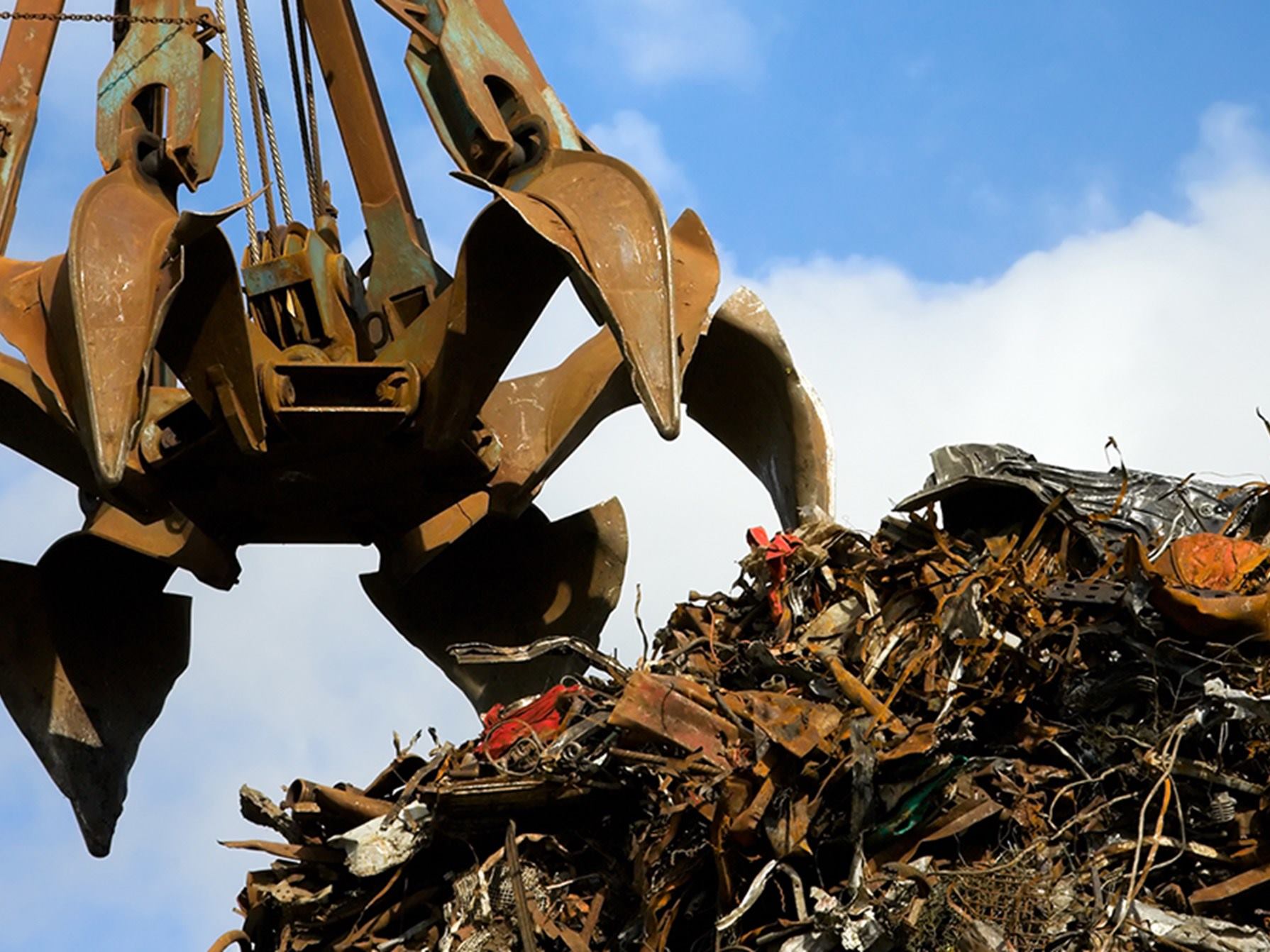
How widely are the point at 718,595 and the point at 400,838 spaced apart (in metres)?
1.36

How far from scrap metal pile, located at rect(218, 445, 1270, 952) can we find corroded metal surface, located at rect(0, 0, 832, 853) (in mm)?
562

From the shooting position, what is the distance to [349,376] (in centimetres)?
948

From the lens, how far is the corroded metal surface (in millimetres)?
8719

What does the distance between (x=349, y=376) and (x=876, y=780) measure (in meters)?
2.31

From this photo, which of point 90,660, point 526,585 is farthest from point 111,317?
point 526,585

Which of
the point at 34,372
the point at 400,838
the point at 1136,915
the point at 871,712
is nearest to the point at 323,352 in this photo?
the point at 34,372

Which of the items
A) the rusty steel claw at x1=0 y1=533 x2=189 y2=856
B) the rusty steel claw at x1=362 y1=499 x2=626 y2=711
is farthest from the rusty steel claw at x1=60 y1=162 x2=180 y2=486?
the rusty steel claw at x1=362 y1=499 x2=626 y2=711

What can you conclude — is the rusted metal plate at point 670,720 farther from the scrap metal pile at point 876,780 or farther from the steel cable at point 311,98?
the steel cable at point 311,98

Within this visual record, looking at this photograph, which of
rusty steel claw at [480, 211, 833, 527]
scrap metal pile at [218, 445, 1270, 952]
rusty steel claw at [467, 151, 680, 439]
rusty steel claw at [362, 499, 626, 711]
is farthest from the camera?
rusty steel claw at [362, 499, 626, 711]

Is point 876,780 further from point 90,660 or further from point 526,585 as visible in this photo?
point 90,660

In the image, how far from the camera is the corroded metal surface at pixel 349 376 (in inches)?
343

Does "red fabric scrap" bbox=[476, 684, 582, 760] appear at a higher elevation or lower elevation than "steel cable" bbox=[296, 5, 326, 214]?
lower

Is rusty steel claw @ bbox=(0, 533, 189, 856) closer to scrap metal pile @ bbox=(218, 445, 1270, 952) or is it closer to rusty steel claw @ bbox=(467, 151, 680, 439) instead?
scrap metal pile @ bbox=(218, 445, 1270, 952)

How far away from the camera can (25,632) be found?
1102 centimetres
